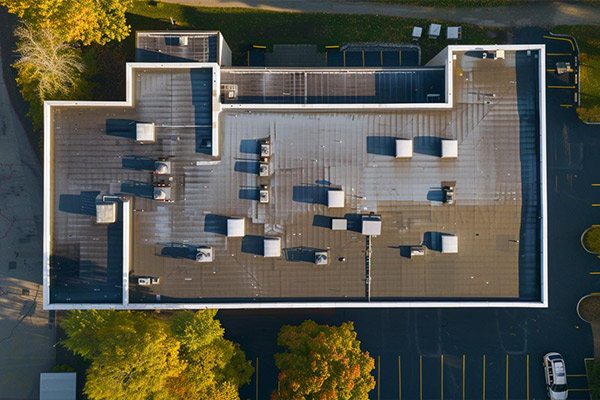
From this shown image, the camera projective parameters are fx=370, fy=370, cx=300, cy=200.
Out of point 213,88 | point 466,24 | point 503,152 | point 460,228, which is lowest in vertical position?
point 460,228

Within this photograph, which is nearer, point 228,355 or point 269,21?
point 228,355

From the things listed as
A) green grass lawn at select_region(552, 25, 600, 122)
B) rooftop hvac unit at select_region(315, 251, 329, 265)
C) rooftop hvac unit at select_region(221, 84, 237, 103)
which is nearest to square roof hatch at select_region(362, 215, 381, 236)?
rooftop hvac unit at select_region(315, 251, 329, 265)

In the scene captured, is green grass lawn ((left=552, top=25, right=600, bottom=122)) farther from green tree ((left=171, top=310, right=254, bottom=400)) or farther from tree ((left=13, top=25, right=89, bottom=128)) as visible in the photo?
tree ((left=13, top=25, right=89, bottom=128))

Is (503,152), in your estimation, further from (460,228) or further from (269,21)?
(269,21)

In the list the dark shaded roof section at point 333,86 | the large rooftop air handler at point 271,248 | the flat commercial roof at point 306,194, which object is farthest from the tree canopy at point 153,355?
the dark shaded roof section at point 333,86

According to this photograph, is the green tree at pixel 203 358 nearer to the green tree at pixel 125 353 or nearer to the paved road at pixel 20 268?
the green tree at pixel 125 353

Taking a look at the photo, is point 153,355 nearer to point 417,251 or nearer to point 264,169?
point 264,169

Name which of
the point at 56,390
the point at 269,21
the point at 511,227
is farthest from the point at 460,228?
the point at 56,390
